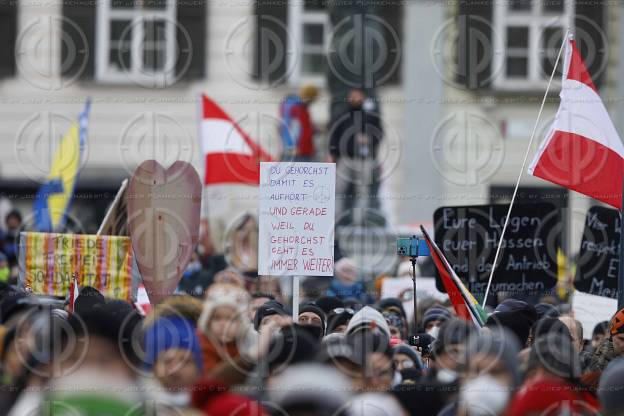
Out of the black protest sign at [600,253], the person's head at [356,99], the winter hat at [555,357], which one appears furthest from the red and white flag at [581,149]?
the person's head at [356,99]

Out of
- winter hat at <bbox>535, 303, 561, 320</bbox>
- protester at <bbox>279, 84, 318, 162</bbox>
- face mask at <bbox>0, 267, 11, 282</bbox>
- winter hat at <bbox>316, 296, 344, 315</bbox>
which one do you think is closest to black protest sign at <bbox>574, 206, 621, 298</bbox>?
winter hat at <bbox>535, 303, 561, 320</bbox>

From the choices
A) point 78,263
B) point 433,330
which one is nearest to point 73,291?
point 78,263

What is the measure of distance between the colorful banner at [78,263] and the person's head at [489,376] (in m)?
2.98

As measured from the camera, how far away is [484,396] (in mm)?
4023

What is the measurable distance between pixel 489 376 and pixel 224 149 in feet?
17.9

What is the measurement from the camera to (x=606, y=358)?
18.2 ft

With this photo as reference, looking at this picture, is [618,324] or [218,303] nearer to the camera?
[218,303]

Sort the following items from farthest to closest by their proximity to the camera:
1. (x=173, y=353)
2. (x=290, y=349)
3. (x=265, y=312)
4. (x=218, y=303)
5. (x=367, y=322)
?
(x=265, y=312) < (x=367, y=322) < (x=218, y=303) < (x=290, y=349) < (x=173, y=353)

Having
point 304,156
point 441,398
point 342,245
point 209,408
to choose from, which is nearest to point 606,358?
point 441,398

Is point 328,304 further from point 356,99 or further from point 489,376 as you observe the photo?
point 356,99

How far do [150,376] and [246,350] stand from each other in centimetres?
39

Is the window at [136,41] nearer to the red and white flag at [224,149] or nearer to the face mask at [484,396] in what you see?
the red and white flag at [224,149]

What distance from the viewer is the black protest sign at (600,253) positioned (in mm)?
7609

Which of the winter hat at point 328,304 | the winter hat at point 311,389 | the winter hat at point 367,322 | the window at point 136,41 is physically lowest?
the winter hat at point 328,304
